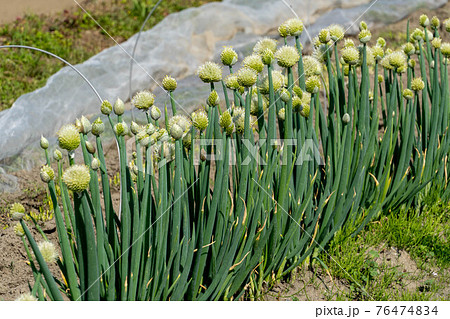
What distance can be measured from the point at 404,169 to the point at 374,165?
145 millimetres

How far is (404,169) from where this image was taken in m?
2.52

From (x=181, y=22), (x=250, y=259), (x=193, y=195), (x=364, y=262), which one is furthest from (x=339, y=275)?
(x=181, y=22)

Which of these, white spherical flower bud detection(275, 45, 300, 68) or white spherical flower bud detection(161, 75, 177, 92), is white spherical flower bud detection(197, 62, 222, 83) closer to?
white spherical flower bud detection(161, 75, 177, 92)

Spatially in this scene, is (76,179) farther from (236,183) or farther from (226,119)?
(236,183)

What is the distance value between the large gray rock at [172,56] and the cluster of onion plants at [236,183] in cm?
125

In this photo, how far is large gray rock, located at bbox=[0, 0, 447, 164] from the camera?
377 centimetres

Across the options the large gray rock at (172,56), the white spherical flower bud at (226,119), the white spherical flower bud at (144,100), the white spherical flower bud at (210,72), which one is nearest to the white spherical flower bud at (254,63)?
the white spherical flower bud at (210,72)

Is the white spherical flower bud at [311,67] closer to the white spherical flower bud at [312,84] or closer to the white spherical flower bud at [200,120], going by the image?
the white spherical flower bud at [312,84]

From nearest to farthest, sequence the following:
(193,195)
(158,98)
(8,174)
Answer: (193,195)
(8,174)
(158,98)

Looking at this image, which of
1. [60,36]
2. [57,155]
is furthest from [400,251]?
[60,36]

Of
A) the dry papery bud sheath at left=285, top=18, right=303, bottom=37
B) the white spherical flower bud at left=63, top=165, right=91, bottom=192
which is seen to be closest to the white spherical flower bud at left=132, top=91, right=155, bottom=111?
the white spherical flower bud at left=63, top=165, right=91, bottom=192

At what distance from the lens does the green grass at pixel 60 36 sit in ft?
14.9

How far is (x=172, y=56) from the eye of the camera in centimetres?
482
